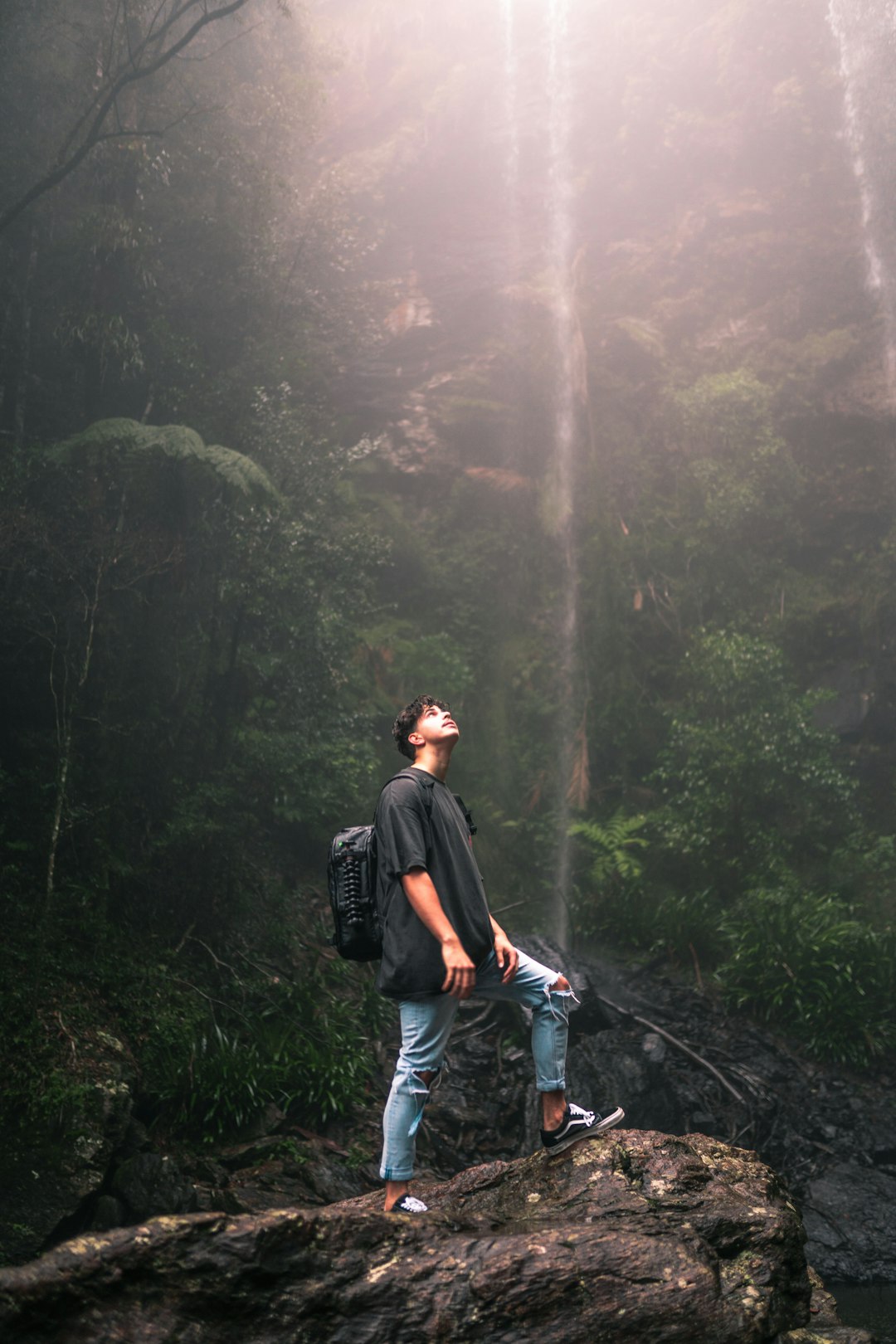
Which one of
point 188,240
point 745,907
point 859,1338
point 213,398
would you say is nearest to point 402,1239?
point 859,1338

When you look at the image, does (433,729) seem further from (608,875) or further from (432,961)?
(608,875)

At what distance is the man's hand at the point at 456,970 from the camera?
10.5 feet

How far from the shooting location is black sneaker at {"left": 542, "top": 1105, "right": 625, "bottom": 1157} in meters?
3.63

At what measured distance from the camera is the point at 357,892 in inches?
138

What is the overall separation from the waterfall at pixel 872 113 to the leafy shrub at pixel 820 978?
1363 centimetres

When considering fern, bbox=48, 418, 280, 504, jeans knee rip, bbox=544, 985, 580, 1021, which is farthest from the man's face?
fern, bbox=48, 418, 280, 504

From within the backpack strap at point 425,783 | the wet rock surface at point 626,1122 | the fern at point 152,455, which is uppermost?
the fern at point 152,455

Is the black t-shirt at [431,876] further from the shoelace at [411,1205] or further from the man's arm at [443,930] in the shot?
the shoelace at [411,1205]

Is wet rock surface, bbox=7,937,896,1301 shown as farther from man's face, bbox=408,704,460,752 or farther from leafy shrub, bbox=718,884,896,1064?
man's face, bbox=408,704,460,752

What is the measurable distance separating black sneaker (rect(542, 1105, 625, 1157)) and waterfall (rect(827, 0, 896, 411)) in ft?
62.4

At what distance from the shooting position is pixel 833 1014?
9.45 metres

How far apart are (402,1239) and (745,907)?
923cm

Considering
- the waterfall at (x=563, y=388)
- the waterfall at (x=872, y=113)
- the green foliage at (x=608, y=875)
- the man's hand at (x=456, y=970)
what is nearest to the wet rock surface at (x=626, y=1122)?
the green foliage at (x=608, y=875)

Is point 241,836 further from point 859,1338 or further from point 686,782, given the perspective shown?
point 859,1338
